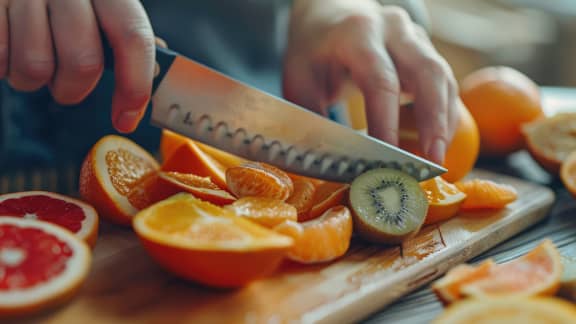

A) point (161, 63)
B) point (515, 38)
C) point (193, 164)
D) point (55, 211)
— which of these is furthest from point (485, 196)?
point (515, 38)

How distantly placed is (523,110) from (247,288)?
119cm

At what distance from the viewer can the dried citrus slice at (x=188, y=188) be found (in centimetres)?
116

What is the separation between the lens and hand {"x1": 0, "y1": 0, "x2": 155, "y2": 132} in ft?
3.50

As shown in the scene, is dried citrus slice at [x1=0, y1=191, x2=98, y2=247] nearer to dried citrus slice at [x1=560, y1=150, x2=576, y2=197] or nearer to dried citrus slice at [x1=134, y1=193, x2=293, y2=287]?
dried citrus slice at [x1=134, y1=193, x2=293, y2=287]

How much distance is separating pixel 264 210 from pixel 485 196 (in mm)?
566

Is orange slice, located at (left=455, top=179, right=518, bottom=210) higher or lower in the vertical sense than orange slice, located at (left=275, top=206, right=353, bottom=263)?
lower

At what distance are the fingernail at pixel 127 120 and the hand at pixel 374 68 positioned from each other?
562mm

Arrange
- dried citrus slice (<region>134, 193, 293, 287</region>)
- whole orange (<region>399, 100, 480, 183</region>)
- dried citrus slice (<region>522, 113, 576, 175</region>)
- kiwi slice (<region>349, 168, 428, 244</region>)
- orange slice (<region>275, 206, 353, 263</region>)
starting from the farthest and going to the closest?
dried citrus slice (<region>522, 113, 576, 175</region>) → whole orange (<region>399, 100, 480, 183</region>) → kiwi slice (<region>349, 168, 428, 244</region>) → orange slice (<region>275, 206, 353, 263</region>) → dried citrus slice (<region>134, 193, 293, 287</region>)

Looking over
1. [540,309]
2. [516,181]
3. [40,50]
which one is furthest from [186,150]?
[516,181]

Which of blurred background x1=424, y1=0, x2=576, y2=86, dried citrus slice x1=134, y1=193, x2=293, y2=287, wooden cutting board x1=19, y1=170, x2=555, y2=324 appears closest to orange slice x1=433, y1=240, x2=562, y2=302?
wooden cutting board x1=19, y1=170, x2=555, y2=324

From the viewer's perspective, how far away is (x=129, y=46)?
43.9 inches

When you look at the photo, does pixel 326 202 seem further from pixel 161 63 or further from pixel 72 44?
pixel 72 44

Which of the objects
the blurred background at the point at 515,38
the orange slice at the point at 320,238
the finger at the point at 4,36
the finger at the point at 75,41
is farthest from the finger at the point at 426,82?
the blurred background at the point at 515,38

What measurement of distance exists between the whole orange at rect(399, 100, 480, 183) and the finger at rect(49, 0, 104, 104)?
2.65ft
